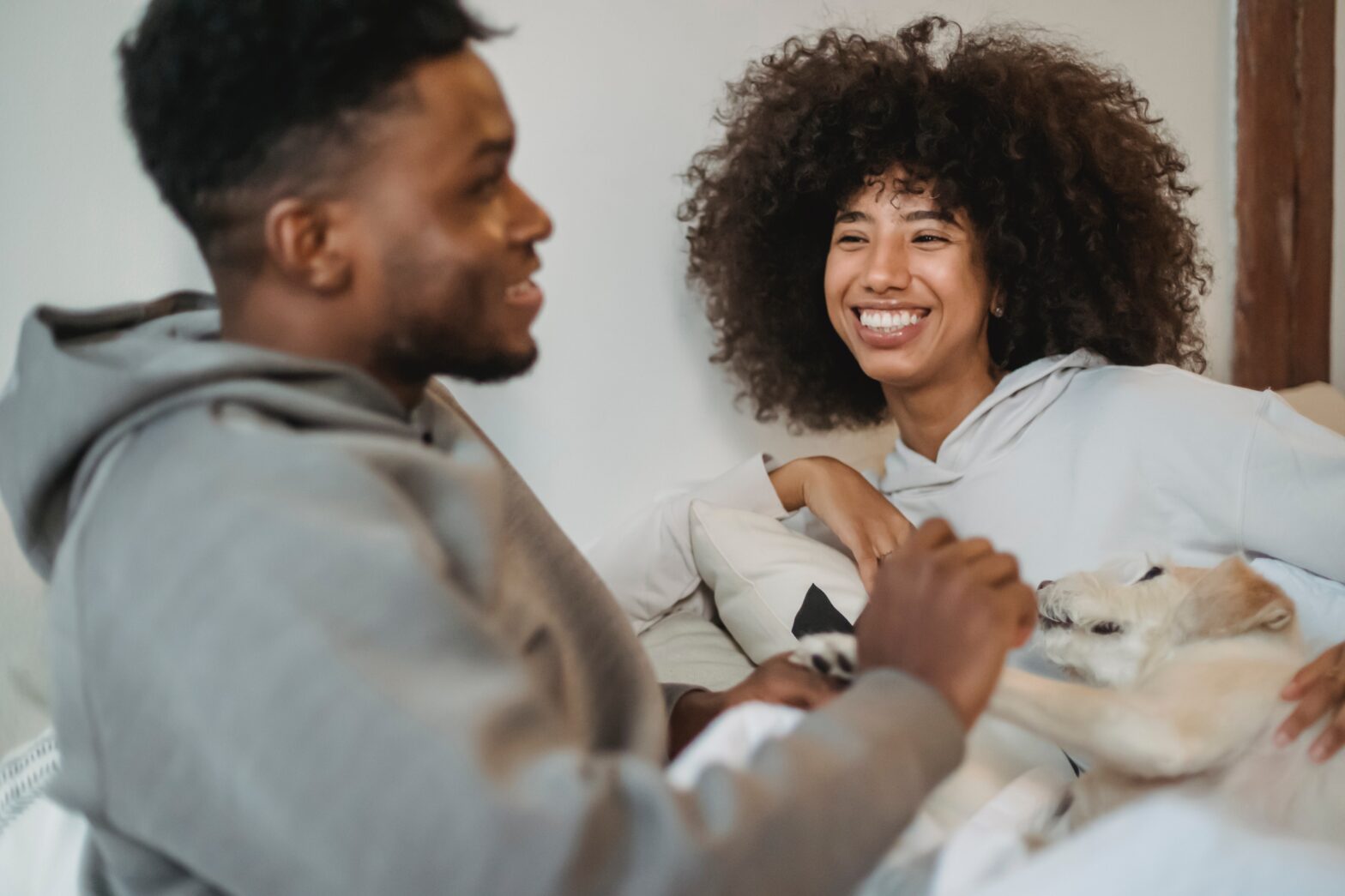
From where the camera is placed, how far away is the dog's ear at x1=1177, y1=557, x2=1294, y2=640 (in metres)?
1.10

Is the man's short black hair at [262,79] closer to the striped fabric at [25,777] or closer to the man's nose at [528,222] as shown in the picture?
the man's nose at [528,222]

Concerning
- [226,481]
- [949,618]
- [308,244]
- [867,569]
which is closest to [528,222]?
[308,244]

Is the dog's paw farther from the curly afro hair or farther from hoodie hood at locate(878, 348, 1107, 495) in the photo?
the curly afro hair

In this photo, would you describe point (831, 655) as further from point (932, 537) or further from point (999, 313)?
point (999, 313)

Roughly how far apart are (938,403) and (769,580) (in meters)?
0.44

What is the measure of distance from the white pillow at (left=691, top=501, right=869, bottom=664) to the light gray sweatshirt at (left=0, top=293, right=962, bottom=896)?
688mm

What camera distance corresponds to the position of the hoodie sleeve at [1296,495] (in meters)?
1.30

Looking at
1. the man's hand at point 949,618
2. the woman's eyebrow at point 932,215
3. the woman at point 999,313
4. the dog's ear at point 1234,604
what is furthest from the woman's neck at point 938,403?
the man's hand at point 949,618

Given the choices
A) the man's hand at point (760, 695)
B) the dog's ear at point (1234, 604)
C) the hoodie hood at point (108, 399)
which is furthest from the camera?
the dog's ear at point (1234, 604)

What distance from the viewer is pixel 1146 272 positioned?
5.40ft

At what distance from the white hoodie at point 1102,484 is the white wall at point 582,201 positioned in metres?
0.20

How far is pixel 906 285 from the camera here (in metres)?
1.49

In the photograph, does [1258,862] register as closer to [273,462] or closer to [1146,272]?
[273,462]

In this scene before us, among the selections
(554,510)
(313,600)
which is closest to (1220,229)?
(554,510)
